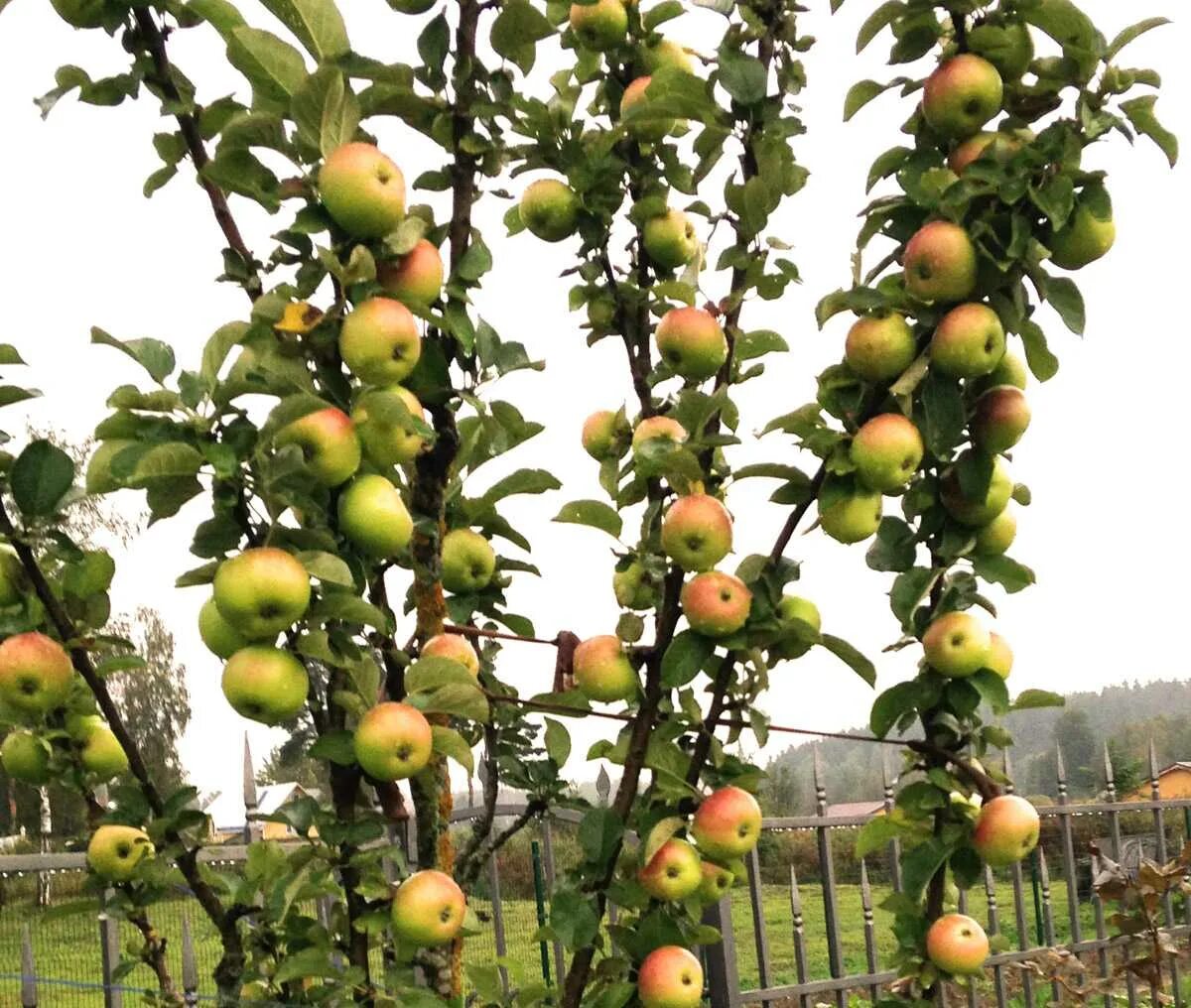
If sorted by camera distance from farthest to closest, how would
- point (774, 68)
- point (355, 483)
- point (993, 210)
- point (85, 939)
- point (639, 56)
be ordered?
point (85, 939) → point (639, 56) → point (774, 68) → point (993, 210) → point (355, 483)

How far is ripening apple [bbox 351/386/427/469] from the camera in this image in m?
0.82

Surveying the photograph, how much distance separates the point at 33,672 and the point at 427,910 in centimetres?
36

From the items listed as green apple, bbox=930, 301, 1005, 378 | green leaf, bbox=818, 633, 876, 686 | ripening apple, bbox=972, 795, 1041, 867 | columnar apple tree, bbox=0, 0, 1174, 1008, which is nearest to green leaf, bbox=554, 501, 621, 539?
columnar apple tree, bbox=0, 0, 1174, 1008

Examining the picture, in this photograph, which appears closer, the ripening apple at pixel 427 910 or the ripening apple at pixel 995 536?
the ripening apple at pixel 427 910


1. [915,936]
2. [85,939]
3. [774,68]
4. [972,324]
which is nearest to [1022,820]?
[915,936]

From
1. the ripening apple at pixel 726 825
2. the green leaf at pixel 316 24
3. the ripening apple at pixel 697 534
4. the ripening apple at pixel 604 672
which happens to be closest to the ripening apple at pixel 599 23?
the green leaf at pixel 316 24

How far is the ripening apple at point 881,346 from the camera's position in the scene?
38.2 inches

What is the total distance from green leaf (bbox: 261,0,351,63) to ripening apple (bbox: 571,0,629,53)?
28cm

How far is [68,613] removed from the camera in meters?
1.01

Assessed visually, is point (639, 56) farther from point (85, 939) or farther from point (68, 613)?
point (85, 939)

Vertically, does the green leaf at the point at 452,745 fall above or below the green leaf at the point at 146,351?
below

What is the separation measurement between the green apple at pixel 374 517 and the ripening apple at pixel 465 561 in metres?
0.28

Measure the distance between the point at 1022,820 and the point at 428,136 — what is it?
0.82 m

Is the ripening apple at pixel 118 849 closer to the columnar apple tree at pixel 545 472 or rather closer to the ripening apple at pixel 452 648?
the columnar apple tree at pixel 545 472
